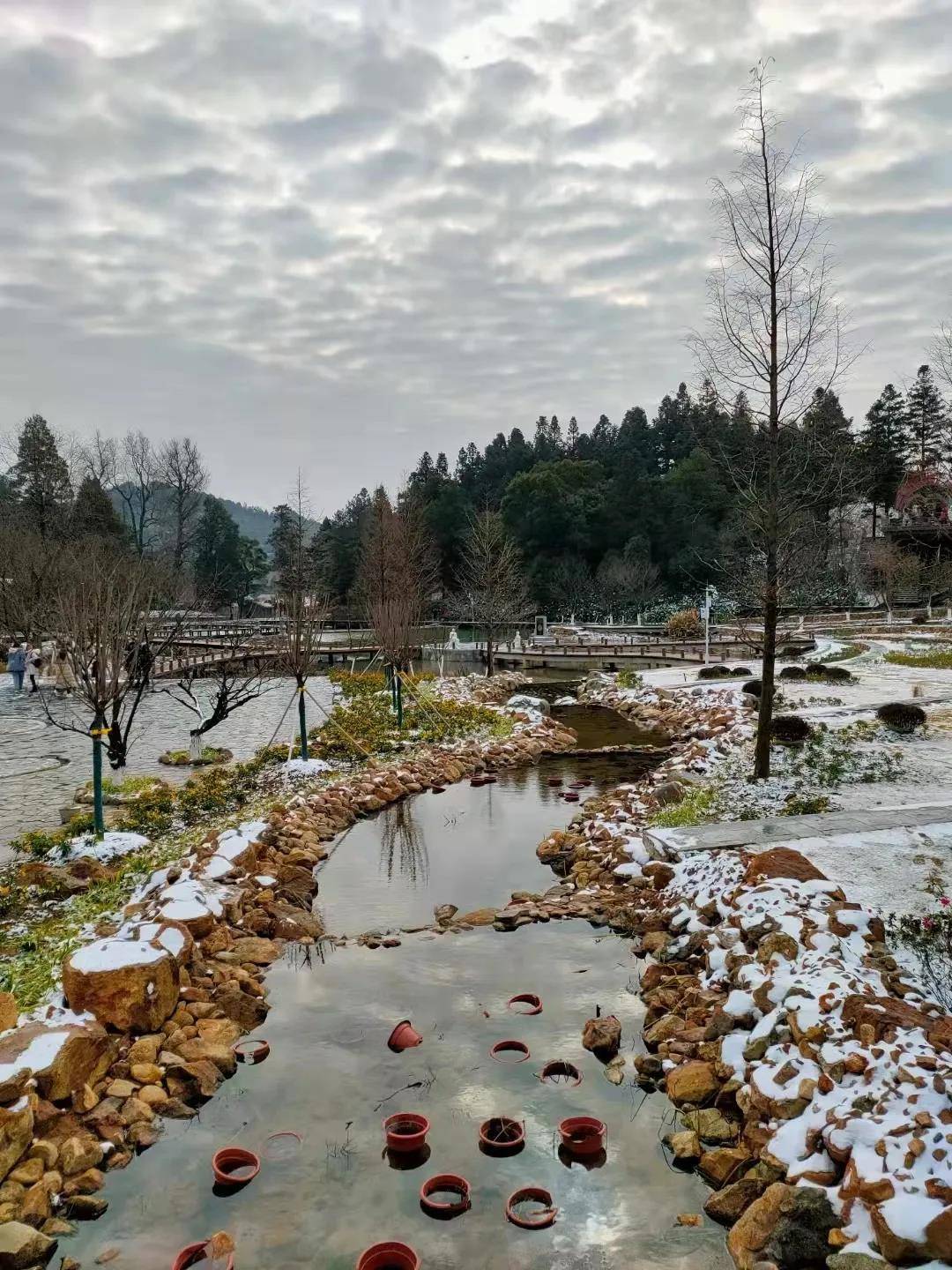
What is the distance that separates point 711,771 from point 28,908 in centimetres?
954

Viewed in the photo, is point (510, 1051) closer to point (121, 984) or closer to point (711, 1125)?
A: point (711, 1125)

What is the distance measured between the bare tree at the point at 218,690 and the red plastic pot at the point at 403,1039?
962 cm

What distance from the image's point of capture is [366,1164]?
482 centimetres

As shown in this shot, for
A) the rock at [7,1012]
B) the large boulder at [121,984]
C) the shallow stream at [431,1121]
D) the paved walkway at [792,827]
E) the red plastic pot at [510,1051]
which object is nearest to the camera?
the shallow stream at [431,1121]

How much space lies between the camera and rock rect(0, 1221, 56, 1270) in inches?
159

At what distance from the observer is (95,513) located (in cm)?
4450

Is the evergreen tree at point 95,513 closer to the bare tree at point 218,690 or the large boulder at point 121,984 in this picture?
the bare tree at point 218,690

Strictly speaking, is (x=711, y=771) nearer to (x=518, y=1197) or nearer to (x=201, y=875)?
(x=201, y=875)

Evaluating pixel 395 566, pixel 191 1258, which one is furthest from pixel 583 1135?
pixel 395 566

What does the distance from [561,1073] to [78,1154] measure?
3.10 m

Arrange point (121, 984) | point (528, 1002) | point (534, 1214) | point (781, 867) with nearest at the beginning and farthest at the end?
point (534, 1214) → point (121, 984) → point (528, 1002) → point (781, 867)

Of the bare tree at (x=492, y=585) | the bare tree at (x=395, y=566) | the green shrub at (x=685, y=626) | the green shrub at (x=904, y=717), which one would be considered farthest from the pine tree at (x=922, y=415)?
the green shrub at (x=904, y=717)

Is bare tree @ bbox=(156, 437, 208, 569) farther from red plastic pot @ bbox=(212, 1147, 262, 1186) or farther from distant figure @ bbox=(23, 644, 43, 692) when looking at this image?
red plastic pot @ bbox=(212, 1147, 262, 1186)

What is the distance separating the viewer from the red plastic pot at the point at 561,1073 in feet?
18.5
